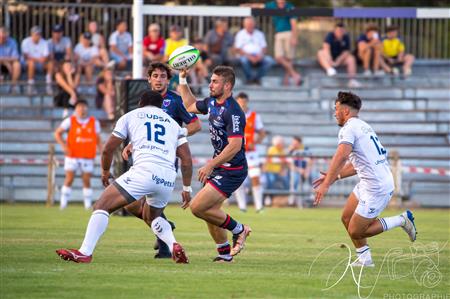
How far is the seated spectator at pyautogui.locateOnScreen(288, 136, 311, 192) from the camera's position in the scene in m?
26.0

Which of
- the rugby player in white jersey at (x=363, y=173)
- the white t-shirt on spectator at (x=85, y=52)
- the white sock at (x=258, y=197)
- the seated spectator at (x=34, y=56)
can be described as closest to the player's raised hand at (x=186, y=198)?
the rugby player in white jersey at (x=363, y=173)

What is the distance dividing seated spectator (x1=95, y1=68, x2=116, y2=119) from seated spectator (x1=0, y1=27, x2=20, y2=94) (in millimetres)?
2224

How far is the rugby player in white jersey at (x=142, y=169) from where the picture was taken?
36.6 feet

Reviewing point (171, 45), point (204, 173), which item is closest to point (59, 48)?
point (171, 45)

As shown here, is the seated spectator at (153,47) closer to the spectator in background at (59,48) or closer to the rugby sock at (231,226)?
the spectator in background at (59,48)

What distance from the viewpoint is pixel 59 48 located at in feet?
93.1

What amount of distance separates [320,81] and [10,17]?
28.1 feet

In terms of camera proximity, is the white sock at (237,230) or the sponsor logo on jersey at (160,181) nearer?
the sponsor logo on jersey at (160,181)

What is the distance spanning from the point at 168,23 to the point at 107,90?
3.63 meters

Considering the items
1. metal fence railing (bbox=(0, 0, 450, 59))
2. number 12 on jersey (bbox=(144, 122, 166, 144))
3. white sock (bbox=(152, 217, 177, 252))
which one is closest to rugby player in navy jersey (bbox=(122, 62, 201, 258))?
white sock (bbox=(152, 217, 177, 252))

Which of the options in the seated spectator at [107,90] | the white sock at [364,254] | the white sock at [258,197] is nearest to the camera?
the white sock at [364,254]

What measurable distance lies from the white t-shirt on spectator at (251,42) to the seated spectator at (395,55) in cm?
354

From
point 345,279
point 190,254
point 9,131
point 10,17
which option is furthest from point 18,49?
point 345,279

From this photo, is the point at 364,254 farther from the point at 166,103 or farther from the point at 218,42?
the point at 218,42
